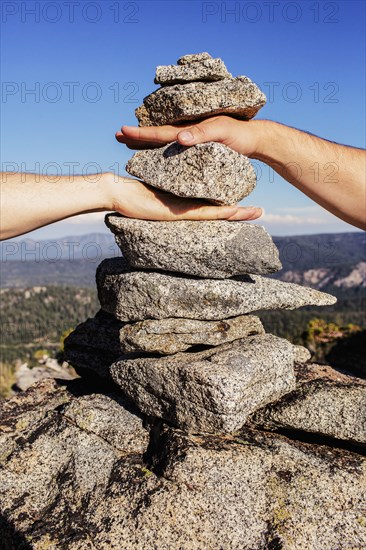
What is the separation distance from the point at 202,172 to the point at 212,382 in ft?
11.8

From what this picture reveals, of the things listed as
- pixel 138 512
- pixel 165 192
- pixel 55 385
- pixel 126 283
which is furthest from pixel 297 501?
pixel 55 385

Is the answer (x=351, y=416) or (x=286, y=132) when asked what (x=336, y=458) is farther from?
(x=286, y=132)

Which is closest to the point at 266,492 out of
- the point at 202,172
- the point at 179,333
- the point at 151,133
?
the point at 179,333

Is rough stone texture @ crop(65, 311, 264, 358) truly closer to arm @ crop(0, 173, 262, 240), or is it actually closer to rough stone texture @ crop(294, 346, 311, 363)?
arm @ crop(0, 173, 262, 240)

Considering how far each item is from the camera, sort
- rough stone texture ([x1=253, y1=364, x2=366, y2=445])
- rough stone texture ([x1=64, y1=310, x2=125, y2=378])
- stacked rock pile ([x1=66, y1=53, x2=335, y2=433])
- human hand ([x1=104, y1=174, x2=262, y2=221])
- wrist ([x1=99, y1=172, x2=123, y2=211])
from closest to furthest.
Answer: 1. stacked rock pile ([x1=66, y1=53, x2=335, y2=433])
2. rough stone texture ([x1=253, y1=364, x2=366, y2=445])
3. wrist ([x1=99, y1=172, x2=123, y2=211])
4. human hand ([x1=104, y1=174, x2=262, y2=221])
5. rough stone texture ([x1=64, y1=310, x2=125, y2=378])

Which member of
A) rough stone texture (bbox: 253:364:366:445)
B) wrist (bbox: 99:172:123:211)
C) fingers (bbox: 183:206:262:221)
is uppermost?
wrist (bbox: 99:172:123:211)

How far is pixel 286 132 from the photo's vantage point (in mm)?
10000

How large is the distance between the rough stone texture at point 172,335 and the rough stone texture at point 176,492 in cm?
150

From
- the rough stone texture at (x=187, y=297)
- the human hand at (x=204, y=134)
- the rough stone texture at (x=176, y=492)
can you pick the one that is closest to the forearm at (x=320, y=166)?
the human hand at (x=204, y=134)

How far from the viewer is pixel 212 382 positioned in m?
8.02

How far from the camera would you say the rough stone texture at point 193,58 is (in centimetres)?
891

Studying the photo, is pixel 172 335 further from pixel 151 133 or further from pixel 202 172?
Answer: pixel 151 133

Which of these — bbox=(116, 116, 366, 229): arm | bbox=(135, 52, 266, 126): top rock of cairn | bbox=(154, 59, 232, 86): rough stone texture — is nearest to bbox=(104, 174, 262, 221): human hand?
bbox=(116, 116, 366, 229): arm

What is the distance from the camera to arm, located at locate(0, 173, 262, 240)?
8141 millimetres
